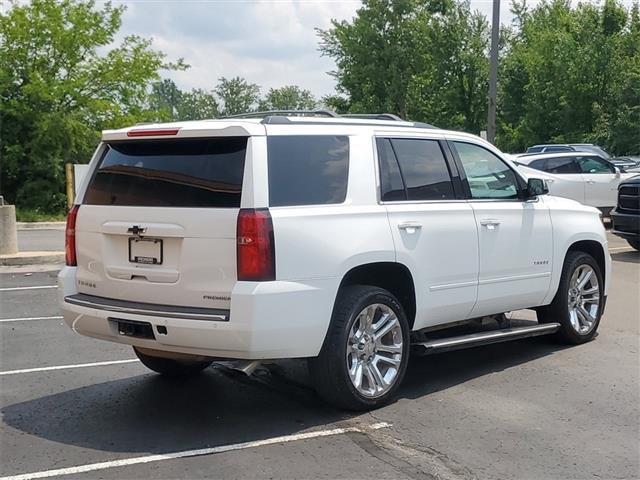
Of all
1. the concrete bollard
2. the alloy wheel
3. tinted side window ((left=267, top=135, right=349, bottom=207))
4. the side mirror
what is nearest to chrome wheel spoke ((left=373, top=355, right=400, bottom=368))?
tinted side window ((left=267, top=135, right=349, bottom=207))

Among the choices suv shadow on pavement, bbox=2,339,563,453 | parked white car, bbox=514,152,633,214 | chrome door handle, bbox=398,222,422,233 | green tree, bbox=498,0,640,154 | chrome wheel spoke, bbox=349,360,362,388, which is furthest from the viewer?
green tree, bbox=498,0,640,154

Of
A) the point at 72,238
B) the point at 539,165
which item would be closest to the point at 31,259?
the point at 72,238

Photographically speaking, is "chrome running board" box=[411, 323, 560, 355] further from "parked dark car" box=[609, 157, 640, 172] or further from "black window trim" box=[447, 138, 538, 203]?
"parked dark car" box=[609, 157, 640, 172]

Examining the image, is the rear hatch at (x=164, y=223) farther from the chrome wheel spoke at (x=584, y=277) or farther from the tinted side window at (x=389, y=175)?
the chrome wheel spoke at (x=584, y=277)

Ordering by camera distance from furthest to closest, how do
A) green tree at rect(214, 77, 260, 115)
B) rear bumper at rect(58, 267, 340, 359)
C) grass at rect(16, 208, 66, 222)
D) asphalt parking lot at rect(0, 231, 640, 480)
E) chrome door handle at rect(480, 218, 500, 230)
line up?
green tree at rect(214, 77, 260, 115) < grass at rect(16, 208, 66, 222) < chrome door handle at rect(480, 218, 500, 230) < rear bumper at rect(58, 267, 340, 359) < asphalt parking lot at rect(0, 231, 640, 480)

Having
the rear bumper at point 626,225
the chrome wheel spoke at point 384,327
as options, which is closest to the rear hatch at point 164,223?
the chrome wheel spoke at point 384,327

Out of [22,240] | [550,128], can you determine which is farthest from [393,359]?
[550,128]

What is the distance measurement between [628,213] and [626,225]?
230 mm

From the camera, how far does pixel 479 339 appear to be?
5.98 m

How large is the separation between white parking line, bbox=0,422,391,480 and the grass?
2146 cm

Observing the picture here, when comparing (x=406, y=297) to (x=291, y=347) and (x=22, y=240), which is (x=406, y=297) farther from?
(x=22, y=240)

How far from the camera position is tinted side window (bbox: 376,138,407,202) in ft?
17.9

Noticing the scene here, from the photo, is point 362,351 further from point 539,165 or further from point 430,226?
point 539,165

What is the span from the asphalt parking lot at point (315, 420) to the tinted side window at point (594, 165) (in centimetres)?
1154
